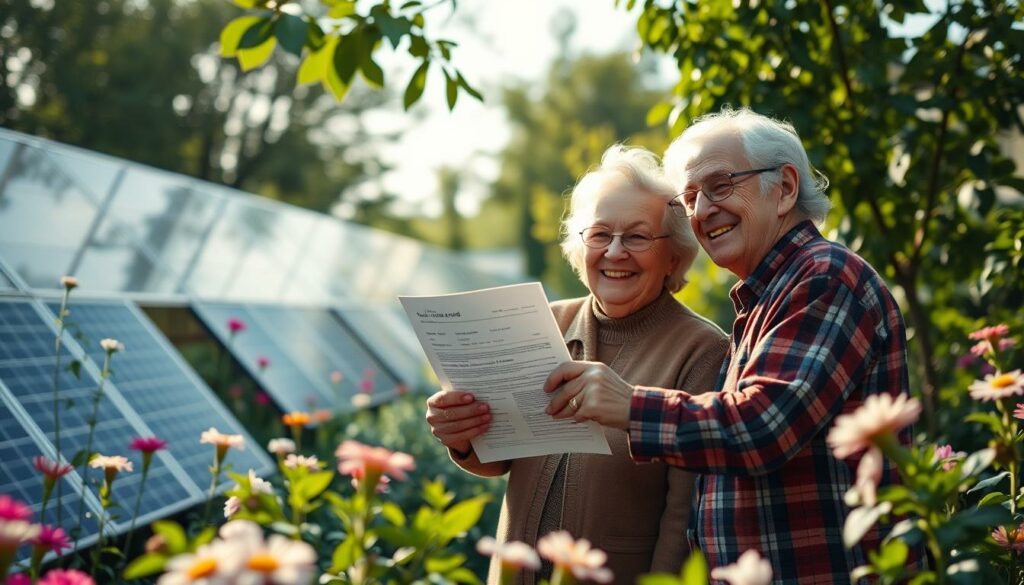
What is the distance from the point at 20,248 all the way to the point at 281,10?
2.45 metres

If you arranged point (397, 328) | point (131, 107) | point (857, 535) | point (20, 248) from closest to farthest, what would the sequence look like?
point (857, 535), point (20, 248), point (397, 328), point (131, 107)

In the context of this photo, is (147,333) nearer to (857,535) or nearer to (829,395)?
(829,395)

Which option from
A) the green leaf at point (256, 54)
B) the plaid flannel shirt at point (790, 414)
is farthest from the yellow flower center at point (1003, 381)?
the green leaf at point (256, 54)

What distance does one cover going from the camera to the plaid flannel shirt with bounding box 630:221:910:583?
1757 mm

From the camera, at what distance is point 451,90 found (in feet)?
8.77

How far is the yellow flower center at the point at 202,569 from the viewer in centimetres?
107

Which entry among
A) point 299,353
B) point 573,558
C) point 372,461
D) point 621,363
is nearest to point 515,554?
point 573,558

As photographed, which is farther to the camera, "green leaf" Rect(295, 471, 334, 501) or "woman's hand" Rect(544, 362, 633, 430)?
"woman's hand" Rect(544, 362, 633, 430)

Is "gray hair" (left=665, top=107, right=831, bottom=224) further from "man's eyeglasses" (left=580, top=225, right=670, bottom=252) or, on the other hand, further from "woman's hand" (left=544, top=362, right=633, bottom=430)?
"woman's hand" (left=544, top=362, right=633, bottom=430)

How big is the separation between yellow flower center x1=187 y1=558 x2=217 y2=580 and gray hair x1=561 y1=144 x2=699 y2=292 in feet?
5.43

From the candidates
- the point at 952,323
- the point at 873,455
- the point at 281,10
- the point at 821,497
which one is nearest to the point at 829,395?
the point at 821,497

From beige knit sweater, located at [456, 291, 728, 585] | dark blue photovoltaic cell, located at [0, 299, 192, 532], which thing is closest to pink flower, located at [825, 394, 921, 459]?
beige knit sweater, located at [456, 291, 728, 585]

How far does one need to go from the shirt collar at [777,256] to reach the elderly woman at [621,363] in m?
0.38

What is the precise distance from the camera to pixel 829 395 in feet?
5.84
